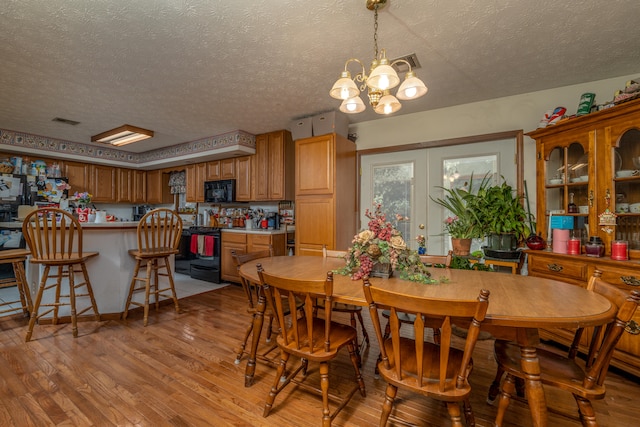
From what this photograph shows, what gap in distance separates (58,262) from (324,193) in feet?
8.90

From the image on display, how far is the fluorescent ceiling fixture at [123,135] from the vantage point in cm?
404

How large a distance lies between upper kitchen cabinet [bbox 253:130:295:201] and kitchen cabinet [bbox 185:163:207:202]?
4.48ft

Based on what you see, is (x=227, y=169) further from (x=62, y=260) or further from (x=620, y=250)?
(x=620, y=250)

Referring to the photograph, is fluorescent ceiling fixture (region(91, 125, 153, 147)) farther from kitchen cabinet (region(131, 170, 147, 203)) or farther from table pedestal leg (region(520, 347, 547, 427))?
table pedestal leg (region(520, 347, 547, 427))

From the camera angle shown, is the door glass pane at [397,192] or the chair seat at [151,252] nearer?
the chair seat at [151,252]

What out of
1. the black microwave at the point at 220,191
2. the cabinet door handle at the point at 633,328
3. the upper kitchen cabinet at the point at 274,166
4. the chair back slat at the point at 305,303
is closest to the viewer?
the chair back slat at the point at 305,303

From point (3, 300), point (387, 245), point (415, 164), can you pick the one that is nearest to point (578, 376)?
point (387, 245)

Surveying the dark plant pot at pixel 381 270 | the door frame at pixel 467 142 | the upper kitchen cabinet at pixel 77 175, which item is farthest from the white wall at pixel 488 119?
the upper kitchen cabinet at pixel 77 175

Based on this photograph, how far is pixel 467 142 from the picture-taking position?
3.30 metres

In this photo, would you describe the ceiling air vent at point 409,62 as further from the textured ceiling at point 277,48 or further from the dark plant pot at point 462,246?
the dark plant pot at point 462,246

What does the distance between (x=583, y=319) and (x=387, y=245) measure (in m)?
0.89

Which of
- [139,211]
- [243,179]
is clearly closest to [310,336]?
[243,179]

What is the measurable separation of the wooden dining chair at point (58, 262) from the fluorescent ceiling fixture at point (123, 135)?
5.55 feet

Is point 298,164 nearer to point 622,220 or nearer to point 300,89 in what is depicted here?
point 300,89
